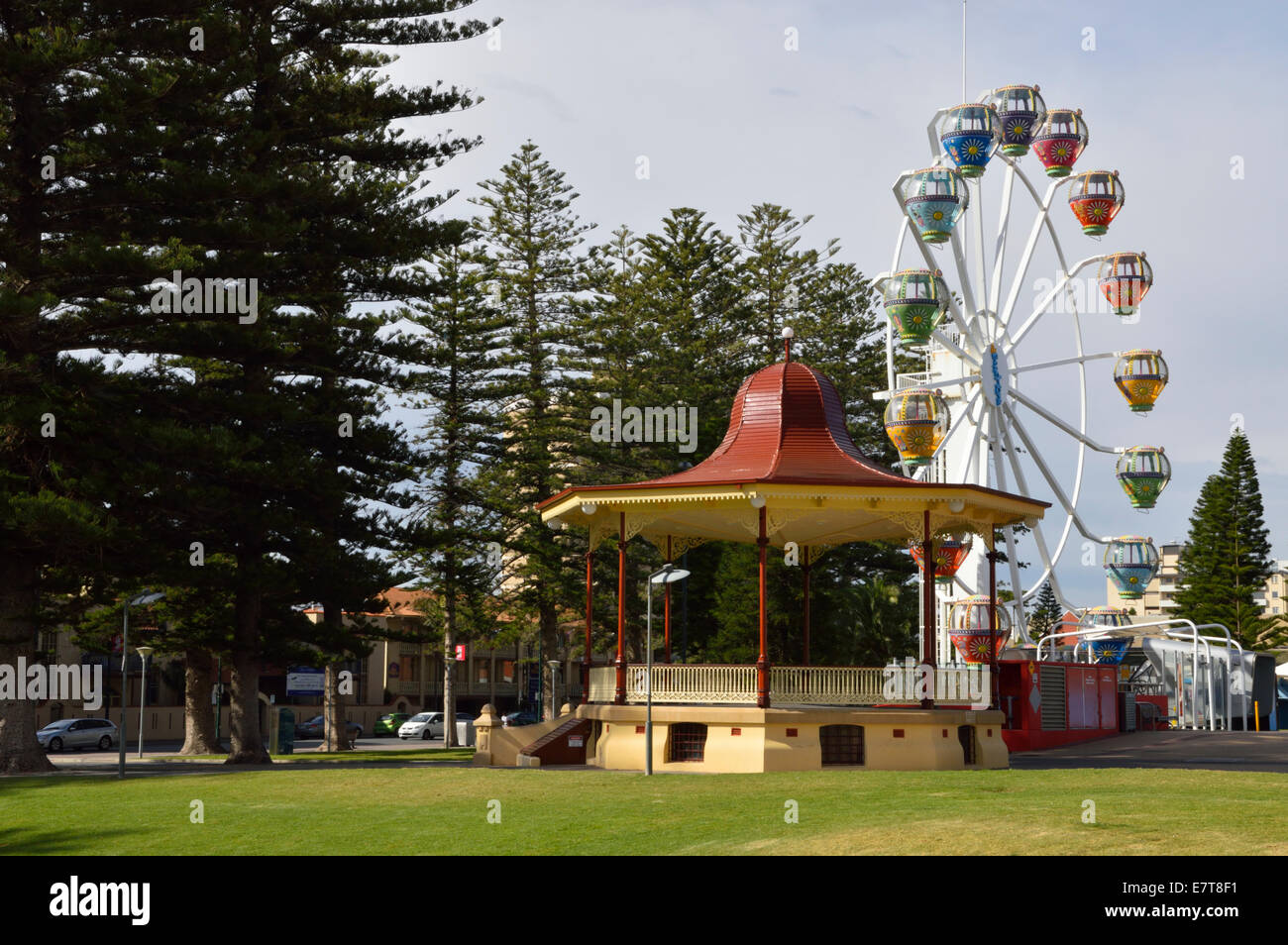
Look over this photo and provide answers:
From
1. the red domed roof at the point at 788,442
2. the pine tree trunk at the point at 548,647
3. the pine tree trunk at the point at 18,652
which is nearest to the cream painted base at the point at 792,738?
the red domed roof at the point at 788,442

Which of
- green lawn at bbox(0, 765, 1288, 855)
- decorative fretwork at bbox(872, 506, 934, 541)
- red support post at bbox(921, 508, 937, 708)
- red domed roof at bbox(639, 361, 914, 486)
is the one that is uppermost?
red domed roof at bbox(639, 361, 914, 486)

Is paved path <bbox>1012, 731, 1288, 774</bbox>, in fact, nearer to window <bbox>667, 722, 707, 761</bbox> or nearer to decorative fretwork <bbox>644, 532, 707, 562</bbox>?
window <bbox>667, 722, 707, 761</bbox>

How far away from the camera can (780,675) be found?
2467 centimetres

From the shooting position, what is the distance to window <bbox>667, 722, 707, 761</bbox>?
24719mm

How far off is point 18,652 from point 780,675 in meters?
15.1

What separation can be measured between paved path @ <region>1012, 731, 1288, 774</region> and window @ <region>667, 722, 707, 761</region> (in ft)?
18.9

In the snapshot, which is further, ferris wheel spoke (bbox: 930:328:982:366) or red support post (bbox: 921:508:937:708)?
ferris wheel spoke (bbox: 930:328:982:366)

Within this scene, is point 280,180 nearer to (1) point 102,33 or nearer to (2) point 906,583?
(1) point 102,33

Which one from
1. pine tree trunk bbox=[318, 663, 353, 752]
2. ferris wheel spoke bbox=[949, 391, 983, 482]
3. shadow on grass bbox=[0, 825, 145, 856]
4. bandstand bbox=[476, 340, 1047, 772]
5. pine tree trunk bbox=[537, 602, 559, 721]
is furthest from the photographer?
pine tree trunk bbox=[537, 602, 559, 721]

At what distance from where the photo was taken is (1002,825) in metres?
14.6

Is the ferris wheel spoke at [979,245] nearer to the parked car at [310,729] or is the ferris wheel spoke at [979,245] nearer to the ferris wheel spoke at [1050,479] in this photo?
the ferris wheel spoke at [1050,479]

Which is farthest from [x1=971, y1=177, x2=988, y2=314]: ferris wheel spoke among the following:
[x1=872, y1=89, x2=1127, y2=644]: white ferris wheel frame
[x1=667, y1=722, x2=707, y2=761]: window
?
[x1=667, y1=722, x2=707, y2=761]: window

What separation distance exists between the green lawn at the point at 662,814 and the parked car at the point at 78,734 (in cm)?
3279
